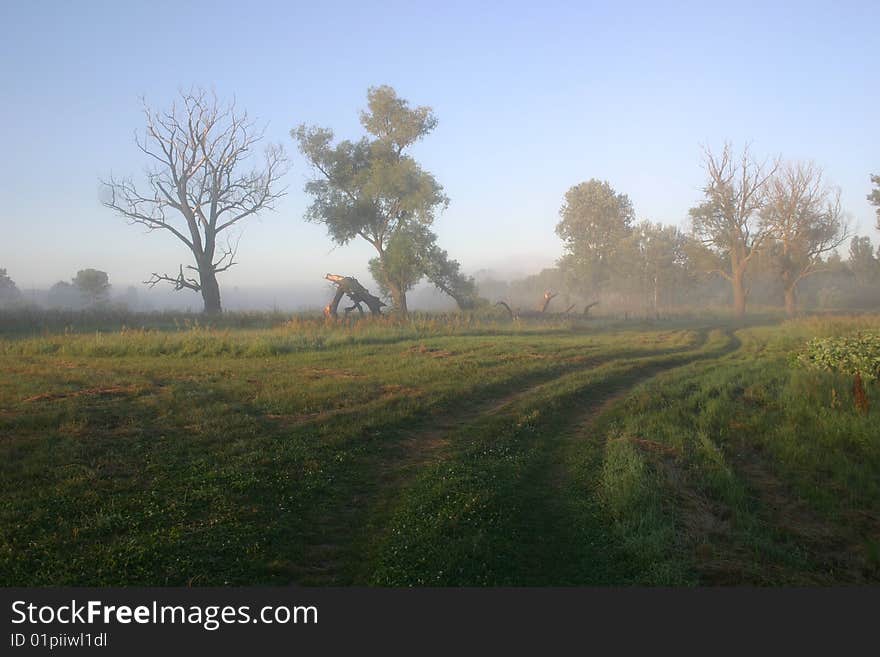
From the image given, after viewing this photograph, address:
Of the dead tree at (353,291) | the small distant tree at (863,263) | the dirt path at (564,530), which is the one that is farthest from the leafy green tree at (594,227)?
the dirt path at (564,530)

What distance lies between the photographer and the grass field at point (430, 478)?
4652mm

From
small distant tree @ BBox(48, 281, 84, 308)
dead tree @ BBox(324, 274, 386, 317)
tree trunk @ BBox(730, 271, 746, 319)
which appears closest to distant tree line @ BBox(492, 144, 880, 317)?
tree trunk @ BBox(730, 271, 746, 319)

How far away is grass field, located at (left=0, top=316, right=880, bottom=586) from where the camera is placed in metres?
4.65

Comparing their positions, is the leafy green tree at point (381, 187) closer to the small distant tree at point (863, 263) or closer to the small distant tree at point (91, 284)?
the small distant tree at point (91, 284)

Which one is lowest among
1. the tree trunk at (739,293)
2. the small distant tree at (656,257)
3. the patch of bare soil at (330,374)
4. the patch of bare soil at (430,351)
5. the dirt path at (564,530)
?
the dirt path at (564,530)

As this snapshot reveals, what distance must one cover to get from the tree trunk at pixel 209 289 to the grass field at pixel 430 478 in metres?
19.7

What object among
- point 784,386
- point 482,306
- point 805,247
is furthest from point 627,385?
point 805,247

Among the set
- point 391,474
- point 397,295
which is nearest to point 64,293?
point 397,295

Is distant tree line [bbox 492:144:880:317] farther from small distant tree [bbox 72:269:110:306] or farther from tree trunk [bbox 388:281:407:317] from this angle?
small distant tree [bbox 72:269:110:306]

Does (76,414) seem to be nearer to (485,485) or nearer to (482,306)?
(485,485)

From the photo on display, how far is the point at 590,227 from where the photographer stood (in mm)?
59844

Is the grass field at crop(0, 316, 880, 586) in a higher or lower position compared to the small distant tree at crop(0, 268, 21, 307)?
lower

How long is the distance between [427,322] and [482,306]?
38.8ft

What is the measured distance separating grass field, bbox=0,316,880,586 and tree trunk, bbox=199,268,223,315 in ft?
64.5
